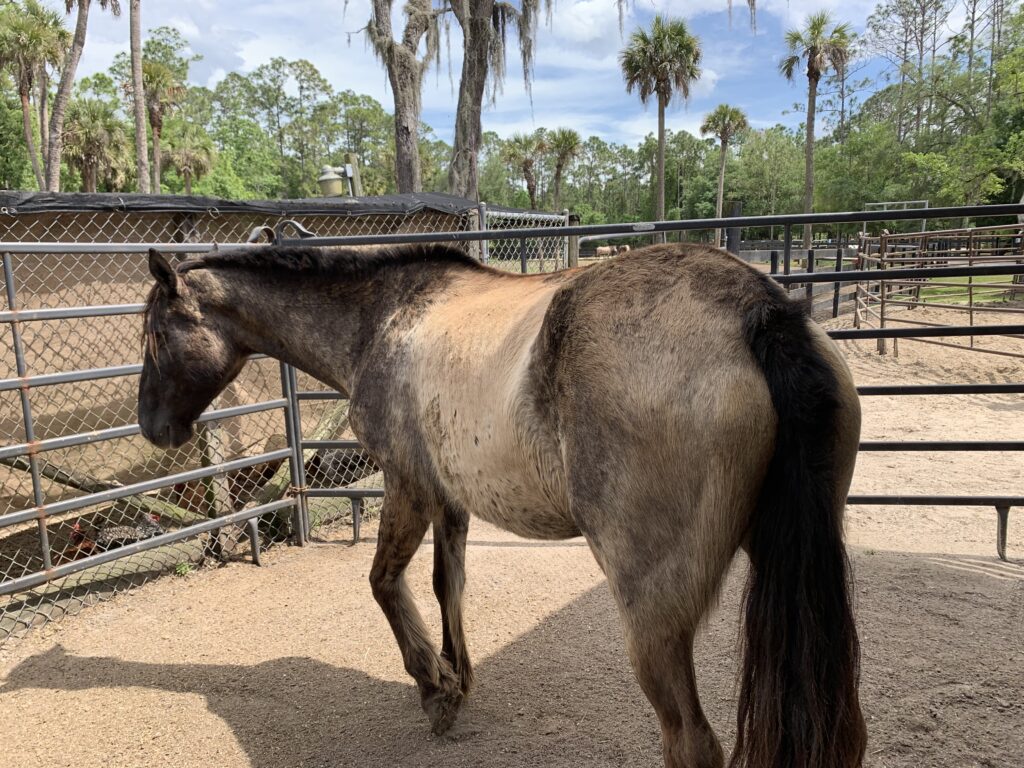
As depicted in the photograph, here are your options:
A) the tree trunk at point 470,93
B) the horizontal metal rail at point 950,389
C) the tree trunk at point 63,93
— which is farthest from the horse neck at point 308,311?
the tree trunk at point 63,93

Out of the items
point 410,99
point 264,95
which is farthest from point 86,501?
point 264,95

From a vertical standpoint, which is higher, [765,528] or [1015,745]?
[765,528]

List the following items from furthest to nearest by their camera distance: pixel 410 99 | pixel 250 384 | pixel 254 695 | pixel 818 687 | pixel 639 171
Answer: pixel 639 171 → pixel 410 99 → pixel 250 384 → pixel 254 695 → pixel 818 687

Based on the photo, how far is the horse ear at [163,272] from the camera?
2550 millimetres

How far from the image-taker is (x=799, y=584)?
136 cm

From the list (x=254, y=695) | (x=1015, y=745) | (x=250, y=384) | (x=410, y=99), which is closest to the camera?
(x=1015, y=745)

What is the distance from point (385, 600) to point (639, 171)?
216 feet

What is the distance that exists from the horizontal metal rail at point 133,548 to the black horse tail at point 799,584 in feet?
11.5

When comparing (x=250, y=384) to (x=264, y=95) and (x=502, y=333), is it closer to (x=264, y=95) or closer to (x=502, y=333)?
(x=502, y=333)

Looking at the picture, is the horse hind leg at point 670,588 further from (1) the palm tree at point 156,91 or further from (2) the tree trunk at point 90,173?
(2) the tree trunk at point 90,173

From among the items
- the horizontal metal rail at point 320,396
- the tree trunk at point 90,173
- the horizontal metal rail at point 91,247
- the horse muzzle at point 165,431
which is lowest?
the horizontal metal rail at point 320,396

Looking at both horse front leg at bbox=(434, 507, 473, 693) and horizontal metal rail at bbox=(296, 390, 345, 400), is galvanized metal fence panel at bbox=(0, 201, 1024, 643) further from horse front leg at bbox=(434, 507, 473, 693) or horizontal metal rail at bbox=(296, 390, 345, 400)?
horse front leg at bbox=(434, 507, 473, 693)

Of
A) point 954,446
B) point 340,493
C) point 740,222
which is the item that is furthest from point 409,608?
point 954,446

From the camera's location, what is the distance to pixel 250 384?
18.2ft
